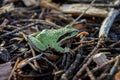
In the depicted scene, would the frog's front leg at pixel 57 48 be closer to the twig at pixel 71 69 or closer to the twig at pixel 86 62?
the twig at pixel 71 69

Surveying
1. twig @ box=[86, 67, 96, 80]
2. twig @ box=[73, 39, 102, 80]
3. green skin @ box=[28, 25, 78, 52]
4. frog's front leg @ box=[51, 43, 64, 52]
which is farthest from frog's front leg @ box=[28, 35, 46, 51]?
twig @ box=[86, 67, 96, 80]

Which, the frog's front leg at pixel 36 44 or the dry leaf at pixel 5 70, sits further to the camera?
the frog's front leg at pixel 36 44

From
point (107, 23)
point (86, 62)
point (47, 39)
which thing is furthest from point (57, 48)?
point (107, 23)

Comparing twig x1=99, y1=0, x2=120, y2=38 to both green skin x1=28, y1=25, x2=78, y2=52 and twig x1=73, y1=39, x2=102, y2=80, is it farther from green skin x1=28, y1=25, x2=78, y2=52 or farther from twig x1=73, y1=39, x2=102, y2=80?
green skin x1=28, y1=25, x2=78, y2=52

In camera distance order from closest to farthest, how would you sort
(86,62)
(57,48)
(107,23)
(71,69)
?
(71,69) → (86,62) → (57,48) → (107,23)

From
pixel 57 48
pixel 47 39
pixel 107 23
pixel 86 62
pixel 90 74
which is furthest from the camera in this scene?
pixel 107 23

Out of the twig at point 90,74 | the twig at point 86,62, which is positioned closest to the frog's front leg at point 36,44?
the twig at point 86,62

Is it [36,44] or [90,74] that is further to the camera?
[36,44]

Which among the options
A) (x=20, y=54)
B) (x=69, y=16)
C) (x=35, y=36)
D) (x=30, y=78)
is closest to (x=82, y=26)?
(x=69, y=16)

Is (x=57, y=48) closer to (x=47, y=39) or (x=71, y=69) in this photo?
(x=47, y=39)
